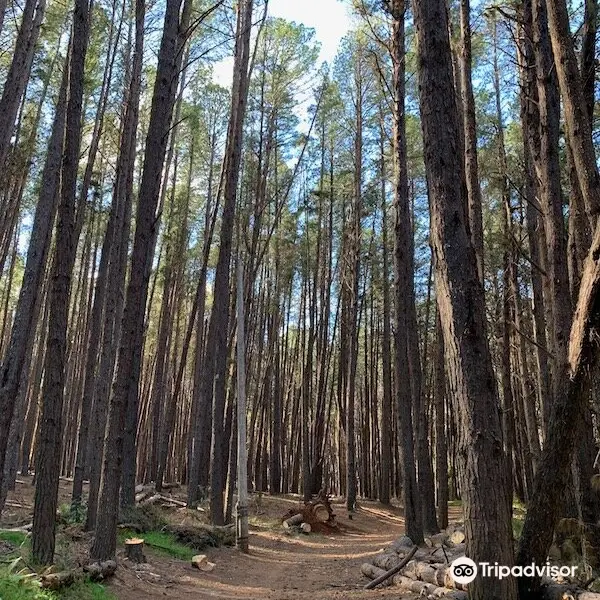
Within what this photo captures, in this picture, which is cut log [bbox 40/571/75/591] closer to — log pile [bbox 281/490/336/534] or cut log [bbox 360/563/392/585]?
cut log [bbox 360/563/392/585]

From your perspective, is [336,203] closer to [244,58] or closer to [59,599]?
[244,58]

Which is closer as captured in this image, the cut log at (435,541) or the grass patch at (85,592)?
the grass patch at (85,592)

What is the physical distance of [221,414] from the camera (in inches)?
406

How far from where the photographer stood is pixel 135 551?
7.15m

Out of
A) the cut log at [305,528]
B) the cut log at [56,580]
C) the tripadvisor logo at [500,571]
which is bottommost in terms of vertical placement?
the cut log at [305,528]

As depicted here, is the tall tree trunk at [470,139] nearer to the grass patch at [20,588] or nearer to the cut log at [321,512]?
the grass patch at [20,588]

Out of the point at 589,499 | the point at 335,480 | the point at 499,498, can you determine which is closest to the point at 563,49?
the point at 499,498

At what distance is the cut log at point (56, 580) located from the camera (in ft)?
15.3

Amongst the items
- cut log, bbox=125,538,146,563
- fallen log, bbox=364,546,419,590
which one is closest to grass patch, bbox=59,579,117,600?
cut log, bbox=125,538,146,563

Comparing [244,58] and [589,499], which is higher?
[244,58]

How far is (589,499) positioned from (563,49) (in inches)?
181

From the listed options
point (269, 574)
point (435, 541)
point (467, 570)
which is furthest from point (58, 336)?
point (435, 541)

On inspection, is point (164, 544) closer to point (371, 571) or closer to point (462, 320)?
point (371, 571)

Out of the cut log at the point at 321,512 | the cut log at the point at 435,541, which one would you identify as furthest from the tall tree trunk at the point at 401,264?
the cut log at the point at 321,512
